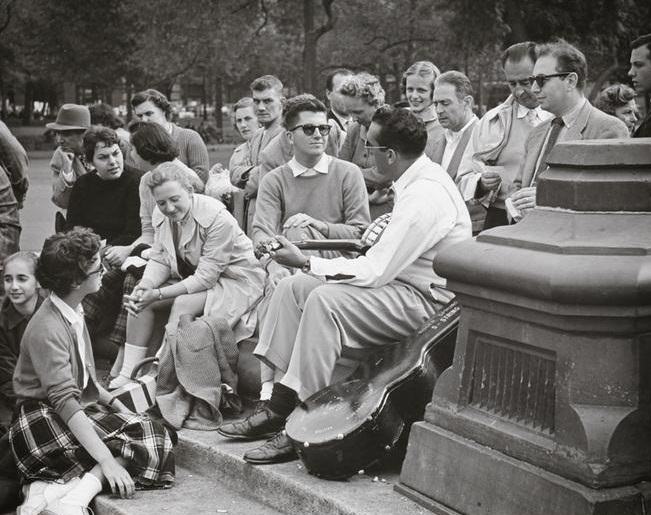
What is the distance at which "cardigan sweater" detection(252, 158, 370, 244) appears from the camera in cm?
599

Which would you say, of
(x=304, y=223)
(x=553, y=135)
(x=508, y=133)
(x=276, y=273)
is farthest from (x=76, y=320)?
(x=508, y=133)

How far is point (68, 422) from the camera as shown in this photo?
475 cm

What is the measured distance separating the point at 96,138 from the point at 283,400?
2.85 m

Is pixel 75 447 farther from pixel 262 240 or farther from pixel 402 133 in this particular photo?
pixel 402 133

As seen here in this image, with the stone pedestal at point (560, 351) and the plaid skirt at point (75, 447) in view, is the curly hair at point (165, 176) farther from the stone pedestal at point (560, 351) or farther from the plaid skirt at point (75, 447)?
the stone pedestal at point (560, 351)

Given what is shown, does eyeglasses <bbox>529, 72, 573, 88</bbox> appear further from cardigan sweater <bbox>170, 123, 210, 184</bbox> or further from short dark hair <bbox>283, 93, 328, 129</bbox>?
cardigan sweater <bbox>170, 123, 210, 184</bbox>

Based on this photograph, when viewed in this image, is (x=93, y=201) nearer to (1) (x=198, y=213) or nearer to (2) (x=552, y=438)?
(1) (x=198, y=213)

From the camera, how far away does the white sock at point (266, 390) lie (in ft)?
17.0

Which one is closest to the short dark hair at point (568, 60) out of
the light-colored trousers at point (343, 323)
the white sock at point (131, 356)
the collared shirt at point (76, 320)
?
the light-colored trousers at point (343, 323)

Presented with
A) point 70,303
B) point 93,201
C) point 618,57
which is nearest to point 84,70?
point 618,57

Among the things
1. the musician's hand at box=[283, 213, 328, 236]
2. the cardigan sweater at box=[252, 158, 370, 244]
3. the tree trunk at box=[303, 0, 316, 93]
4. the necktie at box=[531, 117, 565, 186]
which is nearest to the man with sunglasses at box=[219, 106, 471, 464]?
the necktie at box=[531, 117, 565, 186]

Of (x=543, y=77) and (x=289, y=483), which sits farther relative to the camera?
(x=543, y=77)

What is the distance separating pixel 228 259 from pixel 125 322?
0.94m

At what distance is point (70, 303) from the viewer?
4.99 metres
